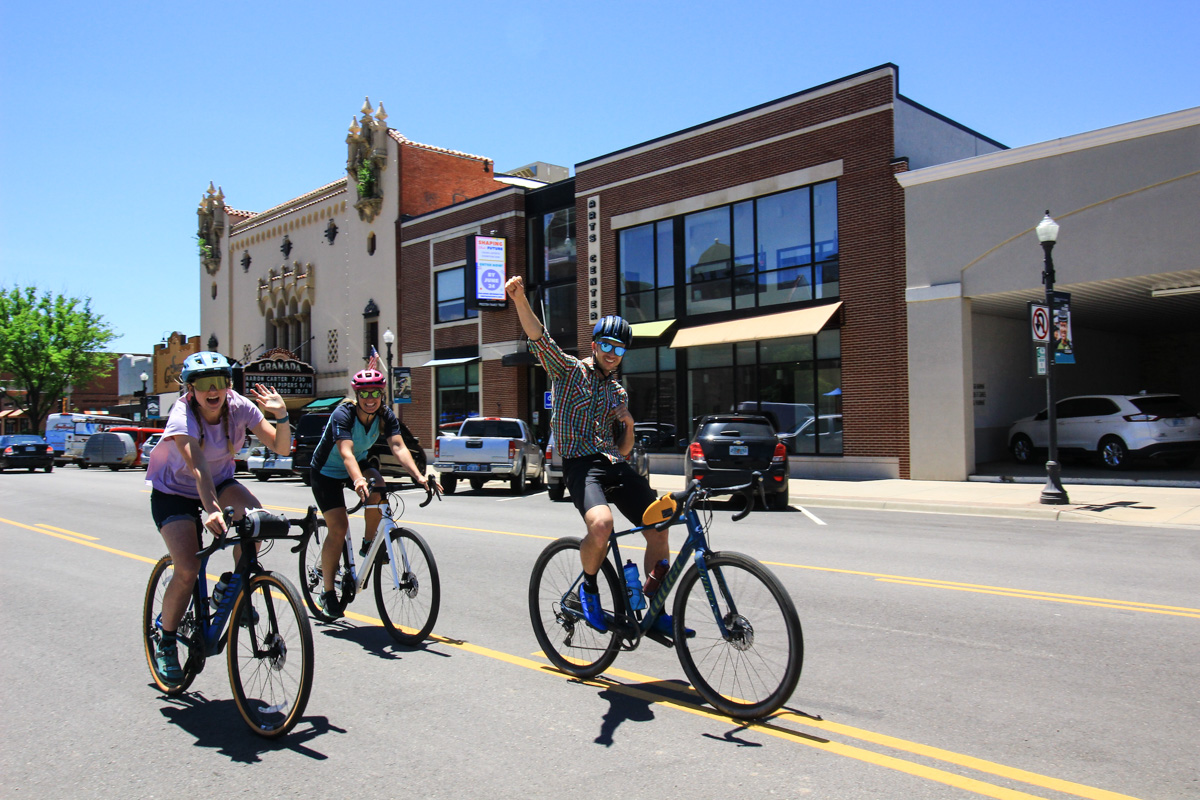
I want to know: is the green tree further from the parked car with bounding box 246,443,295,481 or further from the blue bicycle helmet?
the blue bicycle helmet

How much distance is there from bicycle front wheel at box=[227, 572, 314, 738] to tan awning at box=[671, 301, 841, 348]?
57.3ft

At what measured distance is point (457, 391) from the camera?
32406 millimetres

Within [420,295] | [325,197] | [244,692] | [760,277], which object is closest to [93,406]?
[325,197]

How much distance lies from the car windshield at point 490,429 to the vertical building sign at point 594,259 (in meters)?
7.51

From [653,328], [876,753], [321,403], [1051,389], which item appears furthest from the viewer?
[321,403]

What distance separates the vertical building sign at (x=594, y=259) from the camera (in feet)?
87.2

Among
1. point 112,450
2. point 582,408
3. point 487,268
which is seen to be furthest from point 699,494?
point 112,450

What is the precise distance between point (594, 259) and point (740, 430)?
12.9 m

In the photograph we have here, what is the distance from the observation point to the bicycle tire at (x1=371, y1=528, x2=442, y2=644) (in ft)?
19.2

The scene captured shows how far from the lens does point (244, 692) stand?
431 cm

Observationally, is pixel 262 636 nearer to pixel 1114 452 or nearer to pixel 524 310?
pixel 524 310

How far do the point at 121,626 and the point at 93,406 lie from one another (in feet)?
282

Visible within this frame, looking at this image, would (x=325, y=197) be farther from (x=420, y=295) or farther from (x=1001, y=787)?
(x=1001, y=787)

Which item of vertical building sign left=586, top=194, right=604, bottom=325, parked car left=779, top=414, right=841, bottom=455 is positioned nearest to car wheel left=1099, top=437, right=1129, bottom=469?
parked car left=779, top=414, right=841, bottom=455
